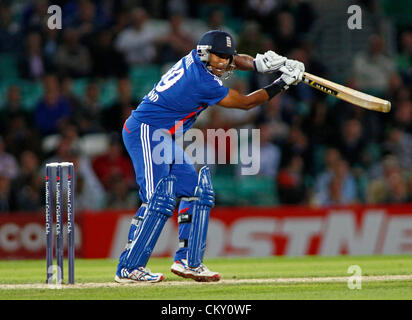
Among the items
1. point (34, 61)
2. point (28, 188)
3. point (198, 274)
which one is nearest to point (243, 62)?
point (198, 274)

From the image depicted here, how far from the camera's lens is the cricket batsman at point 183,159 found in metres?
6.63

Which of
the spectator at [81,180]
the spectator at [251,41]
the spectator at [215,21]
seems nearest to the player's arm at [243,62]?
the spectator at [81,180]

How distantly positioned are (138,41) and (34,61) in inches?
69.3

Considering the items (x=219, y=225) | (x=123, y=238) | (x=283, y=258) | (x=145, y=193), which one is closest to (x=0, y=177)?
(x=123, y=238)

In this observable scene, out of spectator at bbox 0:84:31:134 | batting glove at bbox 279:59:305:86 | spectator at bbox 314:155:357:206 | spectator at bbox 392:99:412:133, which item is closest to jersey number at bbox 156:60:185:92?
batting glove at bbox 279:59:305:86

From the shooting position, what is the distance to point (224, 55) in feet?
22.5

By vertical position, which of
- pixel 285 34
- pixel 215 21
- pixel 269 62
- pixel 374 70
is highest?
pixel 215 21

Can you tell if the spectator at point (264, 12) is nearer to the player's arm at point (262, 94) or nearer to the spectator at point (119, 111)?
the spectator at point (119, 111)

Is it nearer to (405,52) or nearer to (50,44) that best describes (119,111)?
(50,44)

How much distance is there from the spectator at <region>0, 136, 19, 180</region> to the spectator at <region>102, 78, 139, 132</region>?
4.91 ft

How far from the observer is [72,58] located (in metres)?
13.3

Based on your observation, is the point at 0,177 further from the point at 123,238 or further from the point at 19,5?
the point at 19,5

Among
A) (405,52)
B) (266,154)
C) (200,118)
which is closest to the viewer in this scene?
(200,118)

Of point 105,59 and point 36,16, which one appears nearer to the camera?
point 105,59
